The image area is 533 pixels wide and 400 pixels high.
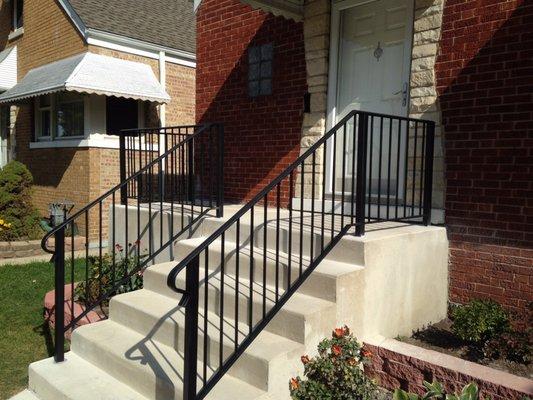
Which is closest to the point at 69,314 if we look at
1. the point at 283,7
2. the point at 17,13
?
the point at 283,7

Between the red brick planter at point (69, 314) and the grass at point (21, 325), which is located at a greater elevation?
the red brick planter at point (69, 314)

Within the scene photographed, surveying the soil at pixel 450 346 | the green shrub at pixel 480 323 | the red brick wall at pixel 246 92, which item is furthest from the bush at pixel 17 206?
the green shrub at pixel 480 323

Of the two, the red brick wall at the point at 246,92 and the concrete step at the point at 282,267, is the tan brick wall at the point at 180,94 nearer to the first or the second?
the red brick wall at the point at 246,92

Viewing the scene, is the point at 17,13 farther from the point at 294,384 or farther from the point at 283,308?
the point at 294,384

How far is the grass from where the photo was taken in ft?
12.3

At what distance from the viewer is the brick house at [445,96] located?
155 inches

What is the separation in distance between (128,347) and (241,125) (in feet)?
11.5

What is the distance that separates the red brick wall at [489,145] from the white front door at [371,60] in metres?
0.47

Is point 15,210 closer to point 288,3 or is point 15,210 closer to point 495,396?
point 288,3

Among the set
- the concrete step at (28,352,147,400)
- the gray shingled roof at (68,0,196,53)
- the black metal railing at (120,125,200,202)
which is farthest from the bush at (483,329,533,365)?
the gray shingled roof at (68,0,196,53)

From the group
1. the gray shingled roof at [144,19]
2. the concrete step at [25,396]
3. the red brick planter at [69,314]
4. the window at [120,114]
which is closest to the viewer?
the concrete step at [25,396]

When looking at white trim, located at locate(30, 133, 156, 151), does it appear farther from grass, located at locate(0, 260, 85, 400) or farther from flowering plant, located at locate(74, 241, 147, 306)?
flowering plant, located at locate(74, 241, 147, 306)

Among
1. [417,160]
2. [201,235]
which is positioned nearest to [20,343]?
[201,235]

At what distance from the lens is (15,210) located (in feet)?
29.9
